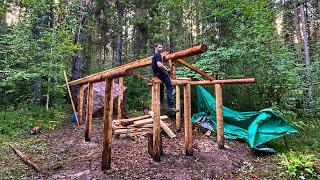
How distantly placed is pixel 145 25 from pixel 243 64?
8.62 metres

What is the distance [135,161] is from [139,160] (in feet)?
0.41

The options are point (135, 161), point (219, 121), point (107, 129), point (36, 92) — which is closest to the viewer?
point (107, 129)

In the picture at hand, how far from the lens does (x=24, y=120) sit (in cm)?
1219

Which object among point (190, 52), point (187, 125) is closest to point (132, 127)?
point (187, 125)

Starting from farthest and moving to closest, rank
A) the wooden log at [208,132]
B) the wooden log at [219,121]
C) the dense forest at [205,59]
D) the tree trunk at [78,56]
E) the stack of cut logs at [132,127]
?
the tree trunk at [78,56] < the dense forest at [205,59] < the wooden log at [208,132] < the wooden log at [219,121] < the stack of cut logs at [132,127]

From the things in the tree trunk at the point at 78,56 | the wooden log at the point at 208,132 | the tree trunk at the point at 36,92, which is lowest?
the wooden log at the point at 208,132

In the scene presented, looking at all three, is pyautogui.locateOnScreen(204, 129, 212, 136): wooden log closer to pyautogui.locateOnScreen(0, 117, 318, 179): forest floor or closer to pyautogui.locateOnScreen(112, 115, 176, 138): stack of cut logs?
pyautogui.locateOnScreen(0, 117, 318, 179): forest floor

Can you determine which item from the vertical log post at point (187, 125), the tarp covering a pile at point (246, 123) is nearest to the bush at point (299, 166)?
the tarp covering a pile at point (246, 123)

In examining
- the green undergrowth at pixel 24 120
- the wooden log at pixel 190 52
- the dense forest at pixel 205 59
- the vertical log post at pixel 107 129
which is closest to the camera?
the wooden log at pixel 190 52

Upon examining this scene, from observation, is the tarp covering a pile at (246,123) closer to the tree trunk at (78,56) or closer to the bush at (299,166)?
the bush at (299,166)

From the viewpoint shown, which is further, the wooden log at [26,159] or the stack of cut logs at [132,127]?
the stack of cut logs at [132,127]

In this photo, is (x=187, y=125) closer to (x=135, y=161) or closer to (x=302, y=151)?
(x=135, y=161)

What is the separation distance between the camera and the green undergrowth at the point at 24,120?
1076cm

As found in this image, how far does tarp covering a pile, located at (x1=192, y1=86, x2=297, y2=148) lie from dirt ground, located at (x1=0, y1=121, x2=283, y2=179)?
0.46m
